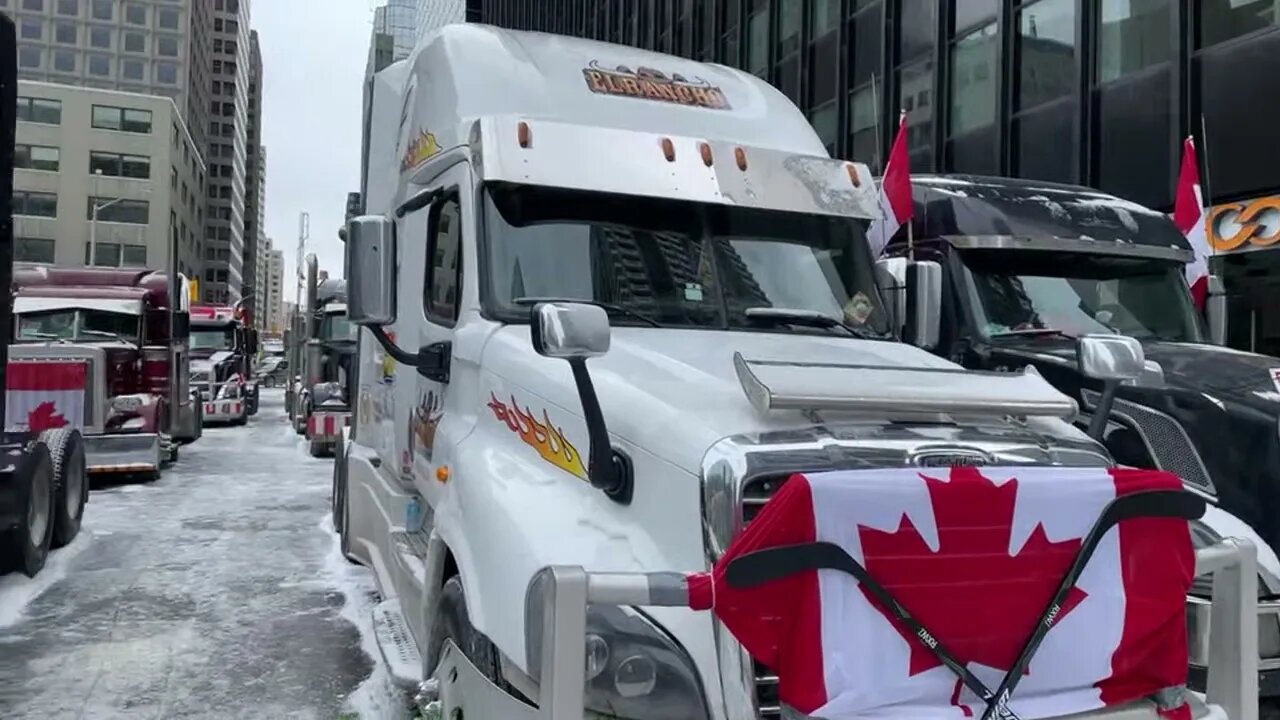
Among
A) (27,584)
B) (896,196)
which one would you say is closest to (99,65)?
(27,584)

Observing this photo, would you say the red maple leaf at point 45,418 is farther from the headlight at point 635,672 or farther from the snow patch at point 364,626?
the headlight at point 635,672

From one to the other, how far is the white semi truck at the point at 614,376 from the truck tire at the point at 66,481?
369 centimetres

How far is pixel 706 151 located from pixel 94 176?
292 ft

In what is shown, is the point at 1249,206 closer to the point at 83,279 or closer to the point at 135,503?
the point at 135,503

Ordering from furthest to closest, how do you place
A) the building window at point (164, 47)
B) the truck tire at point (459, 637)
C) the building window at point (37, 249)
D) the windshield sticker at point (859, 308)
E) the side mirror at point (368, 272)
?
1. the building window at point (164, 47)
2. the building window at point (37, 249)
3. the windshield sticker at point (859, 308)
4. the side mirror at point (368, 272)
5. the truck tire at point (459, 637)

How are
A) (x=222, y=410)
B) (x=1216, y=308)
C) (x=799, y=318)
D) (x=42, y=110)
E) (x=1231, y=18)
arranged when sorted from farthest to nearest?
(x=42, y=110) → (x=222, y=410) → (x=1231, y=18) → (x=1216, y=308) → (x=799, y=318)

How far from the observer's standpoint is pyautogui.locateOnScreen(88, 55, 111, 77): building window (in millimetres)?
98562

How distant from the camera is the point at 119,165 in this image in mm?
82375

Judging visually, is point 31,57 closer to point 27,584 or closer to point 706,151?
point 27,584

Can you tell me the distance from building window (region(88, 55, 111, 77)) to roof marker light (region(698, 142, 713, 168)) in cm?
11027

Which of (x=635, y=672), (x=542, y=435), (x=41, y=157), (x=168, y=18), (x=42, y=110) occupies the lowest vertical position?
(x=635, y=672)

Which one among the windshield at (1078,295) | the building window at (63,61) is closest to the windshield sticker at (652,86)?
the windshield at (1078,295)

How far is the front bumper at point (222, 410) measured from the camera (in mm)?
22703

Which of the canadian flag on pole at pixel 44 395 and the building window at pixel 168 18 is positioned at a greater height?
the building window at pixel 168 18
